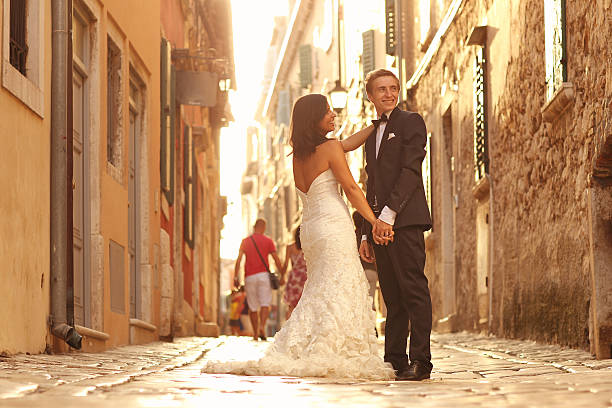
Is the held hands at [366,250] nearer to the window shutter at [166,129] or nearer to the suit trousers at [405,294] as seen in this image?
the suit trousers at [405,294]

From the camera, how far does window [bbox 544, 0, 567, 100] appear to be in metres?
9.66

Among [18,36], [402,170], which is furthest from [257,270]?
[402,170]

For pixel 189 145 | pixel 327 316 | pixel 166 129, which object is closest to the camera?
pixel 327 316

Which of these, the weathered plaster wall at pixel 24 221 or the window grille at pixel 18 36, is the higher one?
the window grille at pixel 18 36

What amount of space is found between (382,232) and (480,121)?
8454 mm

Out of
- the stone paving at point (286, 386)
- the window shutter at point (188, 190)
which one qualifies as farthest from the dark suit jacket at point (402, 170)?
the window shutter at point (188, 190)

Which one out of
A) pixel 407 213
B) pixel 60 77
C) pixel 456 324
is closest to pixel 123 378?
pixel 407 213

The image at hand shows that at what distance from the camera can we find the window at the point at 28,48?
822 centimetres

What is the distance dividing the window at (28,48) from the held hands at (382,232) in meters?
2.70

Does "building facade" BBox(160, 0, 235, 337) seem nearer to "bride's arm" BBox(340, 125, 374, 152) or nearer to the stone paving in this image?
the stone paving

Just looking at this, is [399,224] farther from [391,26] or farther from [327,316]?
[391,26]

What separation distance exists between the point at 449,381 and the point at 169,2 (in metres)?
13.3

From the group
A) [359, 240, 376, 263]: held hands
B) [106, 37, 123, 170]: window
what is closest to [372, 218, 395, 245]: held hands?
[359, 240, 376, 263]: held hands

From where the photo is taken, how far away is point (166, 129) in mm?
15883
